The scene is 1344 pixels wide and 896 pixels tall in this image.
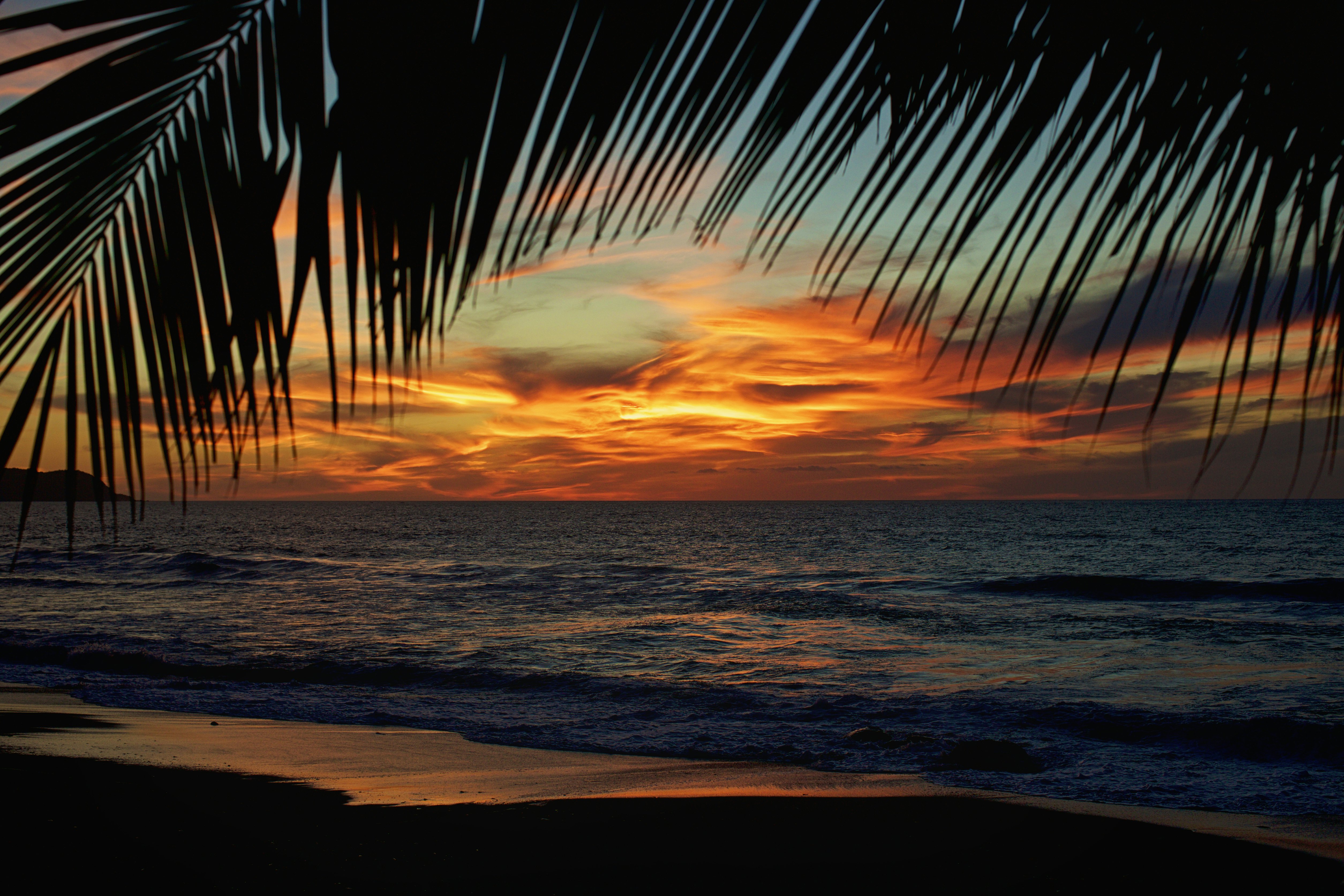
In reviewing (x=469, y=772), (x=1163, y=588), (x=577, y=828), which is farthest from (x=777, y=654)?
(x=1163, y=588)

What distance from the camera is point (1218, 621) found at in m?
18.4

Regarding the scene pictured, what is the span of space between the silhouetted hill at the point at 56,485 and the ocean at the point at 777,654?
53 cm

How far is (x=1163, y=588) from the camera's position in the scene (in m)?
25.5

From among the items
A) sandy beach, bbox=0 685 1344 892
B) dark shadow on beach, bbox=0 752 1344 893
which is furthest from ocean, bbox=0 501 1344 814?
dark shadow on beach, bbox=0 752 1344 893

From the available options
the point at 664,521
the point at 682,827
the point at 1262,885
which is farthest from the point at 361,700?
the point at 664,521

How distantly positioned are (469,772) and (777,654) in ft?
25.5

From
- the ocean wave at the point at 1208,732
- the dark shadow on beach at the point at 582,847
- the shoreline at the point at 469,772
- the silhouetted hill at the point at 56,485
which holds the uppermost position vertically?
the silhouetted hill at the point at 56,485

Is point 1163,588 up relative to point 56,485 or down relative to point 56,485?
down

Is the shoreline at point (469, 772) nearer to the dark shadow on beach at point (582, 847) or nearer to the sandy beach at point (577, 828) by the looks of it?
the sandy beach at point (577, 828)

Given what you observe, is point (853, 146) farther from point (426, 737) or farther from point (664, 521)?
point (664, 521)

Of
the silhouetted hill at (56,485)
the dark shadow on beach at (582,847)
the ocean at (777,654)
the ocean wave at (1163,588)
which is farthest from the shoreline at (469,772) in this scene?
the ocean wave at (1163,588)

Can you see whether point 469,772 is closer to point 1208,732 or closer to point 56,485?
point 56,485

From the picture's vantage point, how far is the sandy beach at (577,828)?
16.0ft

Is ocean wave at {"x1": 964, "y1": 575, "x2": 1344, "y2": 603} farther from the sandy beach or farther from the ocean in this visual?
the sandy beach
